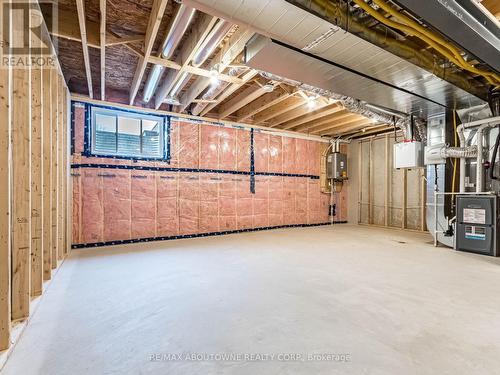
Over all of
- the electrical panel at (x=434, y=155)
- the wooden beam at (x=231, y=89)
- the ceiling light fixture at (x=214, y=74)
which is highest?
the wooden beam at (x=231, y=89)

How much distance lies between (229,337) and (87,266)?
243cm

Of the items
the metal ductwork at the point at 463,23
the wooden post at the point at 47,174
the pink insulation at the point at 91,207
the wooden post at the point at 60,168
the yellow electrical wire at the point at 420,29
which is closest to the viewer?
the metal ductwork at the point at 463,23

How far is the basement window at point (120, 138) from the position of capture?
172 inches

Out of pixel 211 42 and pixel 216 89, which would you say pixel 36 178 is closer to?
pixel 211 42

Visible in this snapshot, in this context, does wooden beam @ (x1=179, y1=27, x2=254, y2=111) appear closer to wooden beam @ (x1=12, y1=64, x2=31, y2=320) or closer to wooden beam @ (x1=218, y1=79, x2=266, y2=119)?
wooden beam @ (x1=218, y1=79, x2=266, y2=119)

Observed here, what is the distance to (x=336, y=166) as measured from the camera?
702 cm

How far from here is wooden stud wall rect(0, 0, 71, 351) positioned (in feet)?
5.11

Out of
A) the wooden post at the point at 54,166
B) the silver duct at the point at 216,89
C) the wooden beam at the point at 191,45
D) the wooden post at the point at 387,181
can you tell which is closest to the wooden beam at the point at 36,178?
the wooden post at the point at 54,166

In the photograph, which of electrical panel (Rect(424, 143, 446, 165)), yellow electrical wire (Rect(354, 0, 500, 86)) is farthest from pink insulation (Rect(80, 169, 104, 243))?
electrical panel (Rect(424, 143, 446, 165))

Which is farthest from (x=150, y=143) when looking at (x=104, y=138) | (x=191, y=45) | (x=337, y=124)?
(x=337, y=124)

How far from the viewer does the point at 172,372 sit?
4.43 feet

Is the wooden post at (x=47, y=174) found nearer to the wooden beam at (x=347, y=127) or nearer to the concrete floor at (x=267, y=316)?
the concrete floor at (x=267, y=316)

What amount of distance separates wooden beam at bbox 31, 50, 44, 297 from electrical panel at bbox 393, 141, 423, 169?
17.5ft

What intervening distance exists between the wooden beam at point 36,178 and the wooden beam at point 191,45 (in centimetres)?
142
